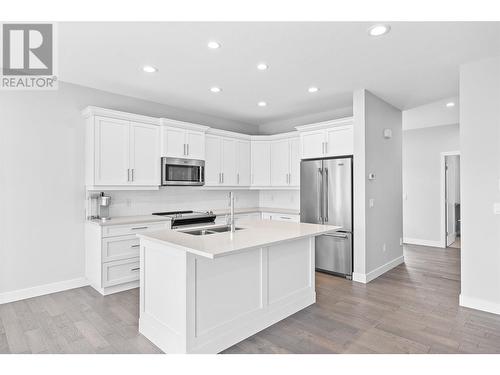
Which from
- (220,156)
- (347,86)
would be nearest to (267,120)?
(220,156)

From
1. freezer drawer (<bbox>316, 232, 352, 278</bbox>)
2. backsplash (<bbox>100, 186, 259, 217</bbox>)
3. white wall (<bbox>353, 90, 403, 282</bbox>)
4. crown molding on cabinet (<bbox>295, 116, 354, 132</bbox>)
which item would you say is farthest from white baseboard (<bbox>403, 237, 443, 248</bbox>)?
crown molding on cabinet (<bbox>295, 116, 354, 132</bbox>)

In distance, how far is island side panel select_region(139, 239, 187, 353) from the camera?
2225mm

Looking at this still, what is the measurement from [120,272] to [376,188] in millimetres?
3765

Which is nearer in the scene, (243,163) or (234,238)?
(234,238)

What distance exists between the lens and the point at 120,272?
372cm

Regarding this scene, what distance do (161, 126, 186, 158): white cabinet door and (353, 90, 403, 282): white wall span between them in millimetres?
2588

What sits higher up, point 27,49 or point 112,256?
point 27,49

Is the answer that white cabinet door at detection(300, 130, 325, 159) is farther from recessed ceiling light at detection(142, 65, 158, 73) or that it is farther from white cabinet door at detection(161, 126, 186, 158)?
recessed ceiling light at detection(142, 65, 158, 73)

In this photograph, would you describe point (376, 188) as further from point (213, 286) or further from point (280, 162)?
point (213, 286)

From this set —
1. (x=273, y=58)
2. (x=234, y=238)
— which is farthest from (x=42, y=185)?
(x=273, y=58)

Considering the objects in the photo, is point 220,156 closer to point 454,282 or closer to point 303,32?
Result: point 303,32

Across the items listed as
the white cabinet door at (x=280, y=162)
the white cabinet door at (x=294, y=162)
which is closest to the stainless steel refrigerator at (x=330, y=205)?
the white cabinet door at (x=294, y=162)

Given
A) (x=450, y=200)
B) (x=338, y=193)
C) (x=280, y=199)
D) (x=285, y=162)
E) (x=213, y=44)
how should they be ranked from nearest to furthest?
1. (x=213, y=44)
2. (x=338, y=193)
3. (x=285, y=162)
4. (x=280, y=199)
5. (x=450, y=200)

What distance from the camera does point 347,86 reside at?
13.0 ft
